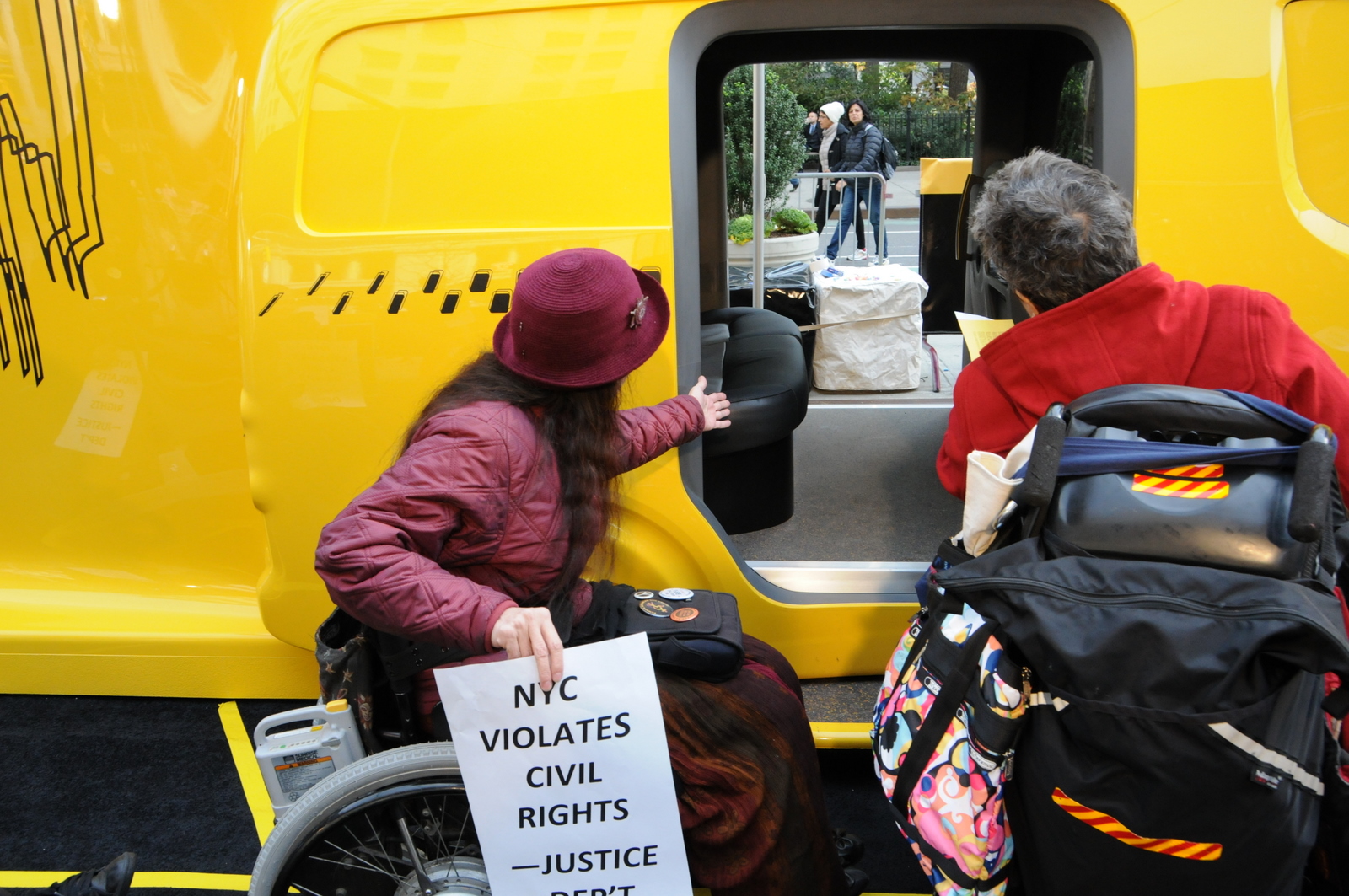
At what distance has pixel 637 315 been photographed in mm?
1680

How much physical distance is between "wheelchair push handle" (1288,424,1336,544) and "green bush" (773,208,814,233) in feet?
29.6

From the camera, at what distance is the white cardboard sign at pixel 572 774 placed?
60.2 inches

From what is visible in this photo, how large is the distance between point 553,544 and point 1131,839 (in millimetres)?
981

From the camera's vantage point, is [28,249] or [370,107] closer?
[370,107]

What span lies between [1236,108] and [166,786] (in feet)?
10.1

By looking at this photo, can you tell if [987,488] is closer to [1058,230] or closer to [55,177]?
[1058,230]

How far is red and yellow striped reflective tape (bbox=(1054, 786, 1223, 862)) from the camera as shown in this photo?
1.24 metres

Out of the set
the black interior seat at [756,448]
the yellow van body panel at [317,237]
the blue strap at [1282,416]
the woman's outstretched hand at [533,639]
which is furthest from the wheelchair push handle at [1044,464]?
the black interior seat at [756,448]

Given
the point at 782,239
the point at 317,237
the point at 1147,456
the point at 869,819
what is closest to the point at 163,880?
the point at 317,237

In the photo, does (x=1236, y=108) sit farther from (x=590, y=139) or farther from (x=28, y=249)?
(x=28, y=249)

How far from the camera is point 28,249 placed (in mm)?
2459

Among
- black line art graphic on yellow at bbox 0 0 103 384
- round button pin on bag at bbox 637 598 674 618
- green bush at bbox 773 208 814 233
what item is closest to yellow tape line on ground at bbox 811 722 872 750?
round button pin on bag at bbox 637 598 674 618

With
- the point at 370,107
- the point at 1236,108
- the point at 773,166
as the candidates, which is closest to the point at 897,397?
the point at 1236,108

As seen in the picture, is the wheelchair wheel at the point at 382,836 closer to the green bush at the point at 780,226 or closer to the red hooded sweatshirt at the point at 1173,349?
the red hooded sweatshirt at the point at 1173,349
